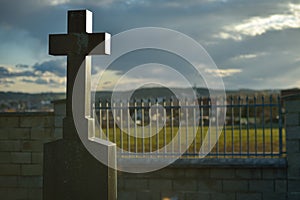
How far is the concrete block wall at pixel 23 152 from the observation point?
8.08 m

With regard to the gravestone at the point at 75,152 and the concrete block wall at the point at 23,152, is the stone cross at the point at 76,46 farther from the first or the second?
the concrete block wall at the point at 23,152

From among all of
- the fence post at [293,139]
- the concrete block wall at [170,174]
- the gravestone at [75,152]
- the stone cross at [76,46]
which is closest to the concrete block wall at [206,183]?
the concrete block wall at [170,174]

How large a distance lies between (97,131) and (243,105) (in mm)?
2859

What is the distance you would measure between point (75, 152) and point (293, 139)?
12.3 ft

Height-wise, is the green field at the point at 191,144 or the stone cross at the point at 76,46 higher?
the stone cross at the point at 76,46

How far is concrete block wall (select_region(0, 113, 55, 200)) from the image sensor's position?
8.08 m

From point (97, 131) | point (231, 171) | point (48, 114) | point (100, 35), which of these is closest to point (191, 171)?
point (231, 171)

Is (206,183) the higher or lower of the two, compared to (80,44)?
lower

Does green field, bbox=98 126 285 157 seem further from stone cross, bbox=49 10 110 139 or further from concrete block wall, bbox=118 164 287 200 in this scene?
stone cross, bbox=49 10 110 139

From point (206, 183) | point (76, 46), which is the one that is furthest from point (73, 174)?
point (206, 183)

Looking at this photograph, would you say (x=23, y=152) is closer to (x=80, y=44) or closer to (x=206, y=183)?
(x=206, y=183)

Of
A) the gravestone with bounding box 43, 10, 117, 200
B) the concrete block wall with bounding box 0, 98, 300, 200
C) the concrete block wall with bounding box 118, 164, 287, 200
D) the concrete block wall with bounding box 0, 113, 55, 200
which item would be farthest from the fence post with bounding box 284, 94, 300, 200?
the concrete block wall with bounding box 0, 113, 55, 200

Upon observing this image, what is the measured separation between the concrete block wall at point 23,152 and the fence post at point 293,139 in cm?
410

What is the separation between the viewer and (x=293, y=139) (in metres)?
7.16
